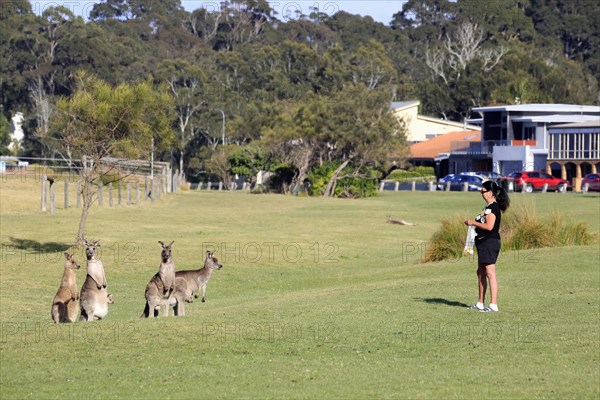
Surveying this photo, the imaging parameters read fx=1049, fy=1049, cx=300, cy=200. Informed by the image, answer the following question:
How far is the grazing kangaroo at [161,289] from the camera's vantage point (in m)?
15.9

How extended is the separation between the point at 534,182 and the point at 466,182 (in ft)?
16.9

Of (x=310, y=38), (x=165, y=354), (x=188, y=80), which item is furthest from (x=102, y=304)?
(x=310, y=38)

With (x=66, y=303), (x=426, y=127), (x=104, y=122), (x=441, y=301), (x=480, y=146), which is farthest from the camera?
(x=426, y=127)

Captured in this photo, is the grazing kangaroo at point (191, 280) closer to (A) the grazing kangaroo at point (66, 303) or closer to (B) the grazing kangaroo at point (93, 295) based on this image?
(B) the grazing kangaroo at point (93, 295)

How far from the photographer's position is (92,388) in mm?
11125

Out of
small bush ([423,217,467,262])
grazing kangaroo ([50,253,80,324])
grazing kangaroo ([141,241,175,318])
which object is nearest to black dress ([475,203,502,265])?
grazing kangaroo ([141,241,175,318])

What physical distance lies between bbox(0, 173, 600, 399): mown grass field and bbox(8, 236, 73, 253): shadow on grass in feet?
0.18

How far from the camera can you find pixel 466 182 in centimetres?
7888

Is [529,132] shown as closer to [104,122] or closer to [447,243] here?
[447,243]

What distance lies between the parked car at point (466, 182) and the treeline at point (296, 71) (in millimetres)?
5490

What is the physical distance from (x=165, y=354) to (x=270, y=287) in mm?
12194

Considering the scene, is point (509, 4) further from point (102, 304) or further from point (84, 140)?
point (102, 304)

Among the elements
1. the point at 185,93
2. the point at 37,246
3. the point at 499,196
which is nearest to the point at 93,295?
the point at 499,196

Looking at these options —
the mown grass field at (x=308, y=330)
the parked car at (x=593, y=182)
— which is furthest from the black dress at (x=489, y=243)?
the parked car at (x=593, y=182)
